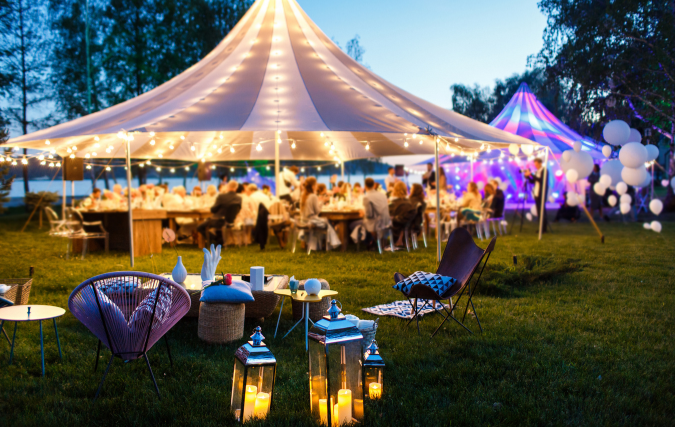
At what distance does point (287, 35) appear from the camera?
746 cm

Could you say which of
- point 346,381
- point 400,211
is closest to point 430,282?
point 346,381

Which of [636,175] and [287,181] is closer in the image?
[636,175]

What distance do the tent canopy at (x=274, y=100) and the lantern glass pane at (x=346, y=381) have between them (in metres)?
3.75

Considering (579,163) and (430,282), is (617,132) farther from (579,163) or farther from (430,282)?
(430,282)

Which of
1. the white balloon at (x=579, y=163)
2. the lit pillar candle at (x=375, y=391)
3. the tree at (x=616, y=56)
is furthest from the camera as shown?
the tree at (x=616, y=56)

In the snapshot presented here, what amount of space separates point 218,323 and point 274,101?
3.51m

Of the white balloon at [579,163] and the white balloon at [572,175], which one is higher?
the white balloon at [579,163]

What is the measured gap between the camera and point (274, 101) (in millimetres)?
6379

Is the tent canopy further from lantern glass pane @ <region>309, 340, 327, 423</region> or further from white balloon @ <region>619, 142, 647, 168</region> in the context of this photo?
lantern glass pane @ <region>309, 340, 327, 423</region>

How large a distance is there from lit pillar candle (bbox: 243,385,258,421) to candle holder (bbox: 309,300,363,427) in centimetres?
29

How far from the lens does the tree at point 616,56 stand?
11.8m

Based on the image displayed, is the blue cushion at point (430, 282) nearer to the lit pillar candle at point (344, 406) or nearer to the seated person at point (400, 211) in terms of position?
the lit pillar candle at point (344, 406)

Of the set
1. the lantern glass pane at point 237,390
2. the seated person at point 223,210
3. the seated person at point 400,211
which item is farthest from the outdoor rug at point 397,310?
the seated person at point 223,210

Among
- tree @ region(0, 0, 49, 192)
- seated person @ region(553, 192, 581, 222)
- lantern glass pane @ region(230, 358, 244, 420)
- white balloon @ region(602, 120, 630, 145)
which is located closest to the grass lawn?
lantern glass pane @ region(230, 358, 244, 420)
